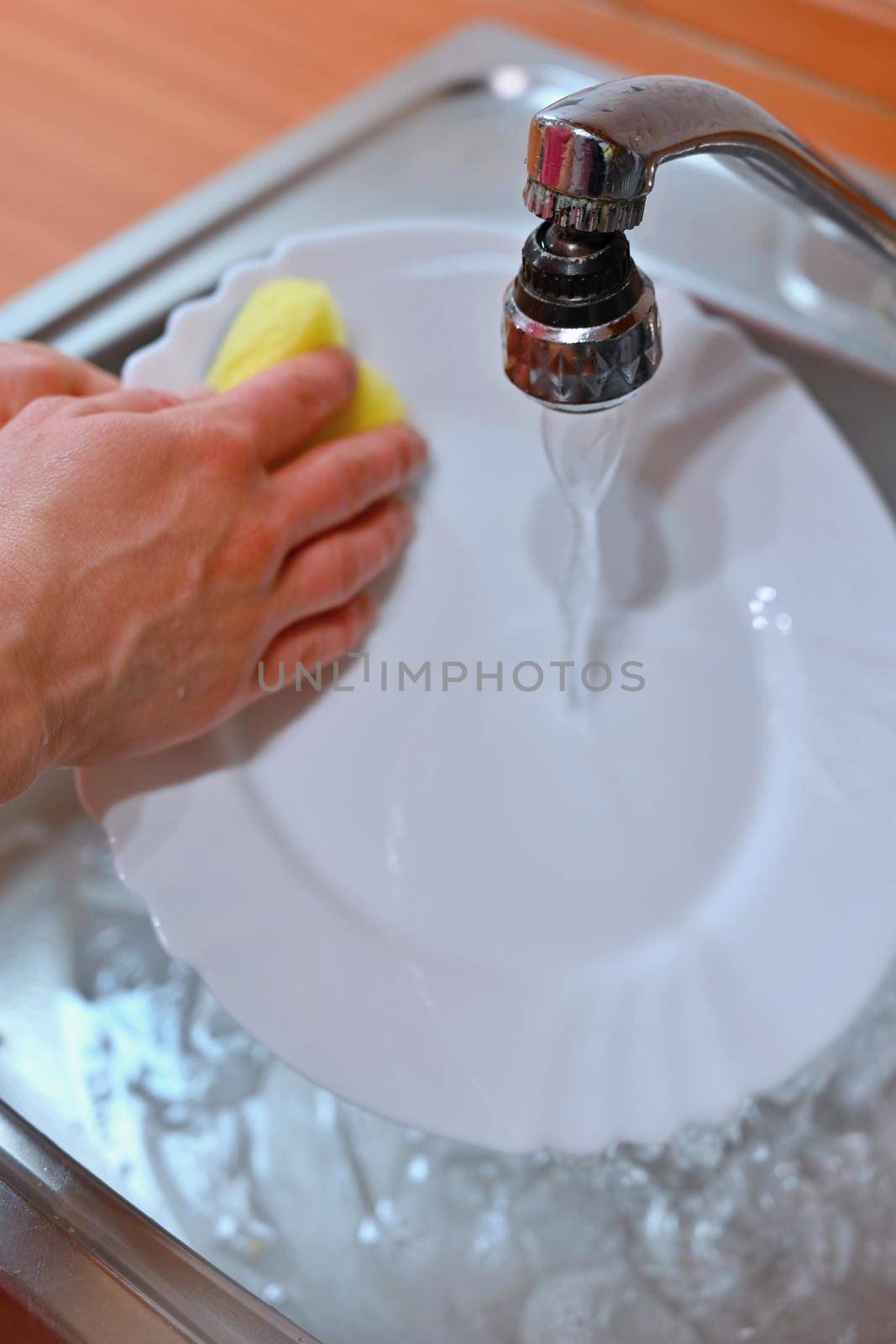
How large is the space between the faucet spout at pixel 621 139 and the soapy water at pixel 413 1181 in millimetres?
402

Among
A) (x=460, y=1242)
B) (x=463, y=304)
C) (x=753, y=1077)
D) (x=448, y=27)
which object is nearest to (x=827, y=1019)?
(x=753, y=1077)

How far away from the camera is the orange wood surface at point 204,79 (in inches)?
30.8

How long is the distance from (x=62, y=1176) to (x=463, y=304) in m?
0.47

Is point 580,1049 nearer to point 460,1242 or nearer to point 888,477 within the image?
point 460,1242

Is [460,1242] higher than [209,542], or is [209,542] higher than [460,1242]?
[209,542]

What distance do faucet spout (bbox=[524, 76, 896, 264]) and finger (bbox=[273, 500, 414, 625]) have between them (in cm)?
24

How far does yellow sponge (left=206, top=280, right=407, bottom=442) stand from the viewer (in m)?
0.58

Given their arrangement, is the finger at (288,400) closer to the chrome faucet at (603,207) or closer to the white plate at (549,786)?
Answer: the white plate at (549,786)

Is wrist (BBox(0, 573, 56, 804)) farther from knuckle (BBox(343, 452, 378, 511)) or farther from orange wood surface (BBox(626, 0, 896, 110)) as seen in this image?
orange wood surface (BBox(626, 0, 896, 110))

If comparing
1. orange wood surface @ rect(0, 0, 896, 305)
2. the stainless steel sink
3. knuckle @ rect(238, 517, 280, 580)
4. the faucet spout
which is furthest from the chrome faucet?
orange wood surface @ rect(0, 0, 896, 305)

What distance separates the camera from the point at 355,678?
582 mm

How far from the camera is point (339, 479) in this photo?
550 millimetres

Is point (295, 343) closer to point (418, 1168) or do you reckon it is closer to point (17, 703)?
point (17, 703)

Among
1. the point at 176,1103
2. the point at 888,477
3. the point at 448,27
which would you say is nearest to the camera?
the point at 176,1103
